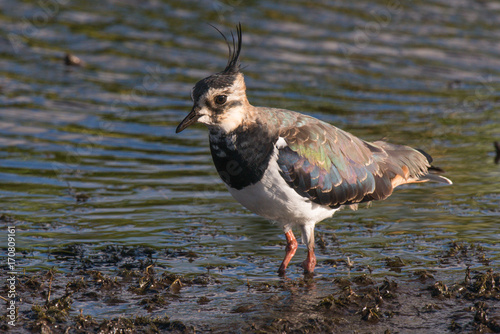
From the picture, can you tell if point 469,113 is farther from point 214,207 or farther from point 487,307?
point 487,307

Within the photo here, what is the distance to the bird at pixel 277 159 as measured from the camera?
7.55 meters

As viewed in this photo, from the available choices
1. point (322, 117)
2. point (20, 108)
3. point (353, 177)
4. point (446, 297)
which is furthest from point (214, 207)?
point (20, 108)

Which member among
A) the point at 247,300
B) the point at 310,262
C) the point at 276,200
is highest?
the point at 276,200

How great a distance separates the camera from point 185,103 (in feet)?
50.6

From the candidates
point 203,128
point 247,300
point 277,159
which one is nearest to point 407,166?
point 277,159

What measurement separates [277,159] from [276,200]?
44 centimetres

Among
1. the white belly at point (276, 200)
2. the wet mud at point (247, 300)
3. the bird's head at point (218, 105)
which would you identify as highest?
the bird's head at point (218, 105)

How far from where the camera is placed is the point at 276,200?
7.57 metres

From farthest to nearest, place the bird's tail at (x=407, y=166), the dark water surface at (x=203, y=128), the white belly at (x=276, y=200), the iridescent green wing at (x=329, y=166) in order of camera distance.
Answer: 1. the bird's tail at (x=407, y=166)
2. the dark water surface at (x=203, y=128)
3. the iridescent green wing at (x=329, y=166)
4. the white belly at (x=276, y=200)

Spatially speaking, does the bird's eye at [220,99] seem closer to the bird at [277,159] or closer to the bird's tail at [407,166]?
the bird at [277,159]

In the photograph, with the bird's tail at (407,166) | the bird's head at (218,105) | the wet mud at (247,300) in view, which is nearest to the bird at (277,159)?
the bird's head at (218,105)

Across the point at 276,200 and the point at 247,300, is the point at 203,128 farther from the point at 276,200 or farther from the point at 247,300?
the point at 247,300

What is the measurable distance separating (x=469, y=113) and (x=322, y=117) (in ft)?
10.2

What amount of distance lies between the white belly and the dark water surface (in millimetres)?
694
